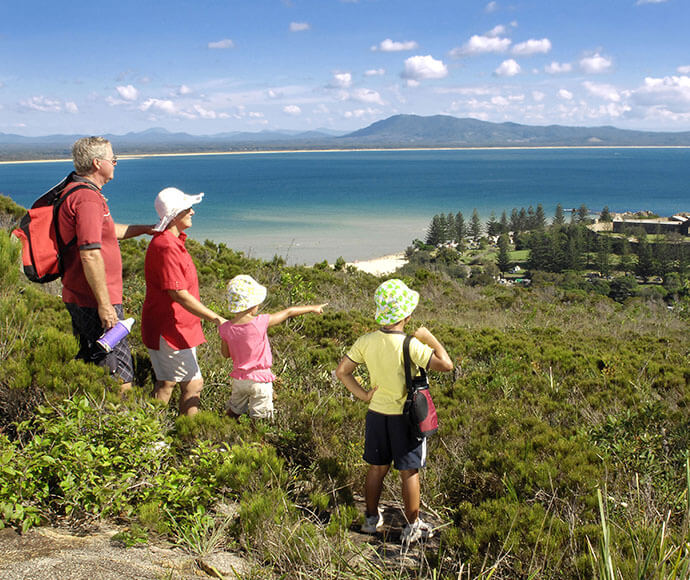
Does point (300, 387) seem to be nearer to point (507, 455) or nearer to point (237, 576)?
point (507, 455)

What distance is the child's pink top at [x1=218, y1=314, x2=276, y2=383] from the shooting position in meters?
3.41

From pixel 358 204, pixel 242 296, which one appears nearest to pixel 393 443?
pixel 242 296

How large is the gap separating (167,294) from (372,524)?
1.86 metres

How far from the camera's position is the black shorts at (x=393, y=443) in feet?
9.44

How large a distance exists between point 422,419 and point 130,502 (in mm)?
1577

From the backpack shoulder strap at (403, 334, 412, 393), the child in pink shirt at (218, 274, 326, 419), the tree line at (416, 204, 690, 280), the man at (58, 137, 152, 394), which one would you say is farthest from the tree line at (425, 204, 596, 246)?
the backpack shoulder strap at (403, 334, 412, 393)

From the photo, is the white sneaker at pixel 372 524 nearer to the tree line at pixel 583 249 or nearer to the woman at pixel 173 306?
the woman at pixel 173 306

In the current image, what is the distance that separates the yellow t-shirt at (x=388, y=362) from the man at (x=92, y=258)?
156 cm

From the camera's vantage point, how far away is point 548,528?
259 centimetres

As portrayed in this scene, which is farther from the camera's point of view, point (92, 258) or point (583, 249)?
point (583, 249)

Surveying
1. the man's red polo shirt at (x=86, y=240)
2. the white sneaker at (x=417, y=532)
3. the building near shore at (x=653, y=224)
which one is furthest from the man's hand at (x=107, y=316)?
the building near shore at (x=653, y=224)

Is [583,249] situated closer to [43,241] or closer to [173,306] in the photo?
[173,306]

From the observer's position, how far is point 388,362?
9.36 ft

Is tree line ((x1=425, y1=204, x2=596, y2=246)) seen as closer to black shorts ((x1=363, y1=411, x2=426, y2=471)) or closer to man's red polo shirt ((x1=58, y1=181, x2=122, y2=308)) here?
man's red polo shirt ((x1=58, y1=181, x2=122, y2=308))
